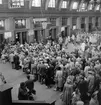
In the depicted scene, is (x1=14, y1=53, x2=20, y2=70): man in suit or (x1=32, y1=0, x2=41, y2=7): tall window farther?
(x1=32, y1=0, x2=41, y2=7): tall window

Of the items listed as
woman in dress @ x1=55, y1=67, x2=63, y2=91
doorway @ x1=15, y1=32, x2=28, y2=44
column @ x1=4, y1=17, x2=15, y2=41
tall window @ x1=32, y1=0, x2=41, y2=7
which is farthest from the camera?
tall window @ x1=32, y1=0, x2=41, y2=7

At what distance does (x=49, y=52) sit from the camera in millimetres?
13875

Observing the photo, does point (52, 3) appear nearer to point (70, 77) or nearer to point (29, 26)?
point (29, 26)

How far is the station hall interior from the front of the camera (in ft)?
25.8

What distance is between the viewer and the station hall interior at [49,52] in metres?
7.88

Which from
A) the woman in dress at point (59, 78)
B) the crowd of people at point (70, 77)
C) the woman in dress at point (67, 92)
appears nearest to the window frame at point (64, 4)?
the crowd of people at point (70, 77)

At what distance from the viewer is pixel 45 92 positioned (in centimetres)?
959

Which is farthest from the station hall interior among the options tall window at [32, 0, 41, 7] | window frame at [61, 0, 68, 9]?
window frame at [61, 0, 68, 9]

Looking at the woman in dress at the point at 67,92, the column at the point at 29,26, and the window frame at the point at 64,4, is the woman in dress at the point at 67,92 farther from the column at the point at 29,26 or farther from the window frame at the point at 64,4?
the window frame at the point at 64,4

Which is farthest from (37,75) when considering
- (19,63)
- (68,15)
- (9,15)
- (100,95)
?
(68,15)

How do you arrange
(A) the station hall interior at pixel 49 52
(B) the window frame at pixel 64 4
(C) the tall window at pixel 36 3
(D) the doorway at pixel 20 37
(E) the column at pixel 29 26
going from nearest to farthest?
(A) the station hall interior at pixel 49 52, (D) the doorway at pixel 20 37, (E) the column at pixel 29 26, (C) the tall window at pixel 36 3, (B) the window frame at pixel 64 4

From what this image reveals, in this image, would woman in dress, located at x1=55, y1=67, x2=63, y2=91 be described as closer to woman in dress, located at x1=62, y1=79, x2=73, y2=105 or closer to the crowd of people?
the crowd of people

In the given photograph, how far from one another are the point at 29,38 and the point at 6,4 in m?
5.66

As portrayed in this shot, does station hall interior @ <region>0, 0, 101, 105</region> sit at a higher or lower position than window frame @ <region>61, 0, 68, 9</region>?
lower
